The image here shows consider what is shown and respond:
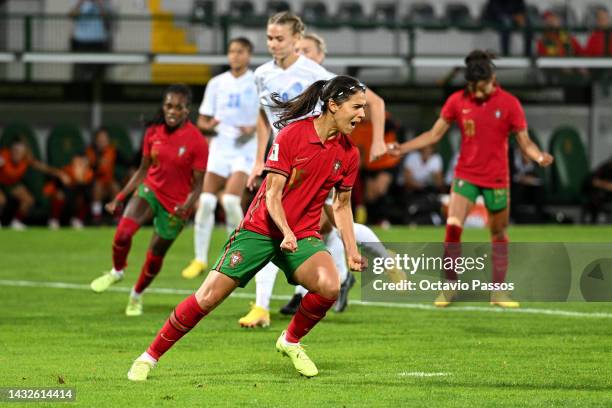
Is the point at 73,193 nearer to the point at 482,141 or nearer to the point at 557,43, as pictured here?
the point at 557,43

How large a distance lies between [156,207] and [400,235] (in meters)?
10.6

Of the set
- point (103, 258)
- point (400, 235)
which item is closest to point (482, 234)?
point (400, 235)

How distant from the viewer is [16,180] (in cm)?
2473

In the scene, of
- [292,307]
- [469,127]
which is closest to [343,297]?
[292,307]

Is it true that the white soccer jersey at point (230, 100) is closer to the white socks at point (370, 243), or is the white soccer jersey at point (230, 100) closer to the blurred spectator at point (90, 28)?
the white socks at point (370, 243)

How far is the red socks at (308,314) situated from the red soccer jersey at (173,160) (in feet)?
11.9

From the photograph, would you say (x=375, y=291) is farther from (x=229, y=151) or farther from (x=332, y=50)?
(x=332, y=50)

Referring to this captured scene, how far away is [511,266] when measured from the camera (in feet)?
31.3

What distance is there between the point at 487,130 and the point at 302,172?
4.74m

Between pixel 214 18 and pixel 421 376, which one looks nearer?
pixel 421 376

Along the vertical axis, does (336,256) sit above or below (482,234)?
above

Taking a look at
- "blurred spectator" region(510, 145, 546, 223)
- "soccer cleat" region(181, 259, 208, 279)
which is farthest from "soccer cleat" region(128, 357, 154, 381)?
"blurred spectator" region(510, 145, 546, 223)

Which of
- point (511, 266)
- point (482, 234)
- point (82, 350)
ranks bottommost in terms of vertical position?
point (482, 234)

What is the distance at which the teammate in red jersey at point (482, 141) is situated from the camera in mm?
Answer: 13062
